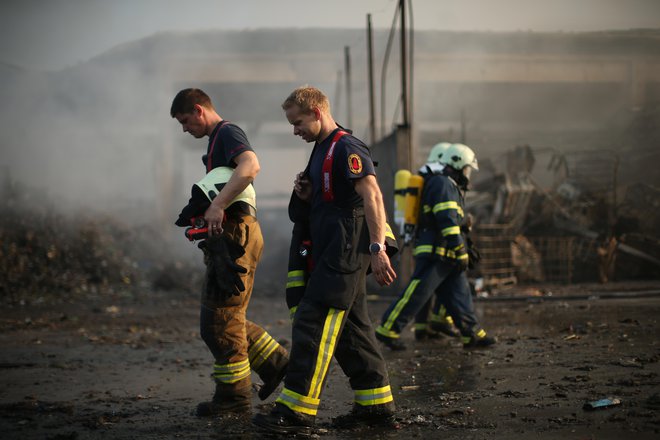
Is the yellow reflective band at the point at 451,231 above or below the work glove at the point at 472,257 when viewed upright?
above

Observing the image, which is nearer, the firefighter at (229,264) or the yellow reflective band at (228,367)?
the firefighter at (229,264)

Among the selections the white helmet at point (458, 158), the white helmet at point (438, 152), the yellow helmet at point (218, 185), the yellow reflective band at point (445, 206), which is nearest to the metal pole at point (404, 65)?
the white helmet at point (438, 152)

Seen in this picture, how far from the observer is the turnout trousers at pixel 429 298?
6227 millimetres

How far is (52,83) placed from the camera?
16.0 meters

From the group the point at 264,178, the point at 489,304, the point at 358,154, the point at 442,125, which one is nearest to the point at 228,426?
the point at 358,154

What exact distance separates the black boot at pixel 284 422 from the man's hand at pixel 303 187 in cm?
108

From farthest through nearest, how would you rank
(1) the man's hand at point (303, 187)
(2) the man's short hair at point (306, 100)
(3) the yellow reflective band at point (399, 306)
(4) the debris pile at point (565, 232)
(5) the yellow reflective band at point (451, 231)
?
1. (4) the debris pile at point (565, 232)
2. (3) the yellow reflective band at point (399, 306)
3. (5) the yellow reflective band at point (451, 231)
4. (1) the man's hand at point (303, 187)
5. (2) the man's short hair at point (306, 100)

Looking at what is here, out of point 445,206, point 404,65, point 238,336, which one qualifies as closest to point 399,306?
point 445,206

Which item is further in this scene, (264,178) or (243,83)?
(264,178)

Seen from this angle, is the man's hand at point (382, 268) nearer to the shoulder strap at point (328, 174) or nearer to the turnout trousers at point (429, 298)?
the shoulder strap at point (328, 174)

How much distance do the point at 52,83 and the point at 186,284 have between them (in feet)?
21.7

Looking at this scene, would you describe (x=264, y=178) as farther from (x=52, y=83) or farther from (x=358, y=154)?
(x=358, y=154)

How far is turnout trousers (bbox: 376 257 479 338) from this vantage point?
20.4ft

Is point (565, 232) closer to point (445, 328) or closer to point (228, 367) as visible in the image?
point (445, 328)
